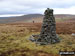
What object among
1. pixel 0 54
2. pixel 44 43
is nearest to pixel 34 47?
pixel 44 43

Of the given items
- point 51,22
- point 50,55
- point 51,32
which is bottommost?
point 50,55

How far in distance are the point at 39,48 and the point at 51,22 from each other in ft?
24.1

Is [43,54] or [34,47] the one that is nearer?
[43,54]

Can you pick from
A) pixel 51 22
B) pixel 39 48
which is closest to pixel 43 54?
pixel 39 48

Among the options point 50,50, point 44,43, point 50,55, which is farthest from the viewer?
point 44,43

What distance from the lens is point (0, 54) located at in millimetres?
21766

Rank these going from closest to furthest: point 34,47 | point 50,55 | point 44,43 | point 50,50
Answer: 1. point 50,55
2. point 50,50
3. point 34,47
4. point 44,43

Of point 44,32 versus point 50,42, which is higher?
point 44,32

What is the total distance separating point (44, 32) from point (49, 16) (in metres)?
4.01

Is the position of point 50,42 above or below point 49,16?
below

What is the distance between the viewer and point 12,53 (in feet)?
72.8

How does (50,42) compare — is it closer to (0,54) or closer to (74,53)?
(74,53)

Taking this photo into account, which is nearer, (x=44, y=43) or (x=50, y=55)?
(x=50, y=55)

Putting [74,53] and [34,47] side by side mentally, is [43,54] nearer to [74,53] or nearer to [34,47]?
[34,47]
